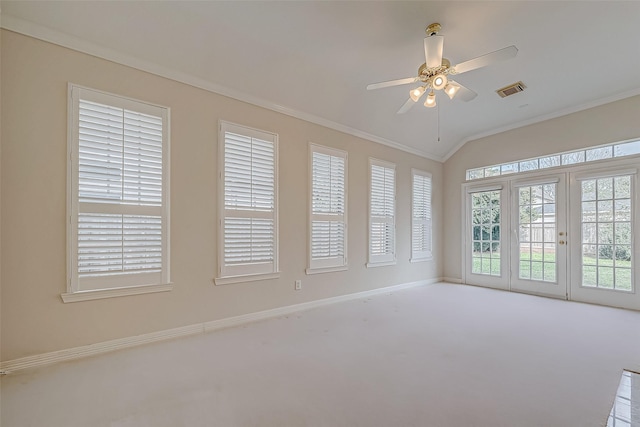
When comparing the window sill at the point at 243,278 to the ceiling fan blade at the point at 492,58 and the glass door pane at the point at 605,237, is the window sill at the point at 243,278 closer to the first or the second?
the ceiling fan blade at the point at 492,58

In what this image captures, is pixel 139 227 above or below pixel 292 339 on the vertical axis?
above

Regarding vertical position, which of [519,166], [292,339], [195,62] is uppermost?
[195,62]

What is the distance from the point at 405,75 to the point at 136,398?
4.19 meters

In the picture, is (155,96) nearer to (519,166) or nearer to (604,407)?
(604,407)

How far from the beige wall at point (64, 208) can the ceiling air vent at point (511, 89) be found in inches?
95.3

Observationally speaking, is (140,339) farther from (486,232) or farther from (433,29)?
(486,232)

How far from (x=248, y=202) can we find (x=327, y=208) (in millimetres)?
1294

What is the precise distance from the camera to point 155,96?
3.05m

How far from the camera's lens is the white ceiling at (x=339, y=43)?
2.64m

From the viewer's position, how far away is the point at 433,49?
2.64 metres

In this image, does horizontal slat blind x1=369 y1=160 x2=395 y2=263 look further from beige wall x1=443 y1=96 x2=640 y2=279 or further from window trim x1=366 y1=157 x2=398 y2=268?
beige wall x1=443 y1=96 x2=640 y2=279

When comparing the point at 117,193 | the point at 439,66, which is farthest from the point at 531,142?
the point at 117,193

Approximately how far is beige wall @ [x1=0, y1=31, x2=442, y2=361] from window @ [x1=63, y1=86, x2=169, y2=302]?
9cm

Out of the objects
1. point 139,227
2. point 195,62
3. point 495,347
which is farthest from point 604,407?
point 195,62
